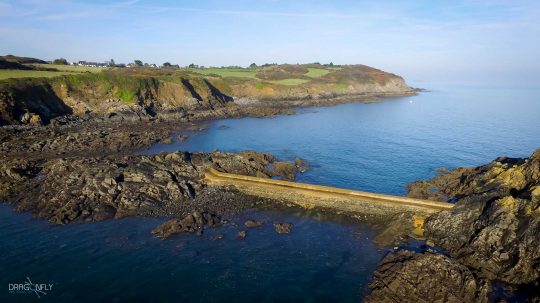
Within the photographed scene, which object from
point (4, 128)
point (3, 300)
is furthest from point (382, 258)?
point (4, 128)

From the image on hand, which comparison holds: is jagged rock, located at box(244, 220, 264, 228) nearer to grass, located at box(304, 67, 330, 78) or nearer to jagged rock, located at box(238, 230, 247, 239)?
jagged rock, located at box(238, 230, 247, 239)

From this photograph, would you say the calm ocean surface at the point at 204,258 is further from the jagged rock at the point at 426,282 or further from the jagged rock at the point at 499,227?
the jagged rock at the point at 499,227

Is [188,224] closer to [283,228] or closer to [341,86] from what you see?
[283,228]

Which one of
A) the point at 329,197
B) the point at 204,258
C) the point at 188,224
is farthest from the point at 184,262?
the point at 329,197

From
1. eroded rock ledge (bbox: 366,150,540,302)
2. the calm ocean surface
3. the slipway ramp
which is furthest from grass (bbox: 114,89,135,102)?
eroded rock ledge (bbox: 366,150,540,302)

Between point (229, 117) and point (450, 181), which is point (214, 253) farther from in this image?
point (229, 117)

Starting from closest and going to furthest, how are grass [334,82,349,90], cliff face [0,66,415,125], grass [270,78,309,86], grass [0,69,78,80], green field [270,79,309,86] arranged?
cliff face [0,66,415,125] → grass [0,69,78,80] → grass [270,78,309,86] → green field [270,79,309,86] → grass [334,82,349,90]
